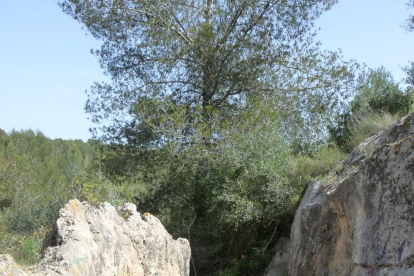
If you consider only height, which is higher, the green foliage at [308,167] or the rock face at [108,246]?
the green foliage at [308,167]

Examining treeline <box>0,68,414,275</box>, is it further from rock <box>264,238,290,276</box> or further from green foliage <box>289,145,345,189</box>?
rock <box>264,238,290,276</box>

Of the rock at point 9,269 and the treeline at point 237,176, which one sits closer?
the rock at point 9,269

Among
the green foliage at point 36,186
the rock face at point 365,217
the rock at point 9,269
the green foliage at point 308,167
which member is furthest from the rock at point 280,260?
the rock at point 9,269

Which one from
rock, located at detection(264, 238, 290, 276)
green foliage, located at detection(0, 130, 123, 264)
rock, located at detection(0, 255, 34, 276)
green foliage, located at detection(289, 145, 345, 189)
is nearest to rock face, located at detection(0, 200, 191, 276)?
rock, located at detection(0, 255, 34, 276)

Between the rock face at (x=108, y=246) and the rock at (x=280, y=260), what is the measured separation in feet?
14.0

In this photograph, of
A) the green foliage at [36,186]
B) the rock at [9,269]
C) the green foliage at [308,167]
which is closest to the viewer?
the rock at [9,269]

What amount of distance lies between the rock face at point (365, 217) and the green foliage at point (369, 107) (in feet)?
12.6

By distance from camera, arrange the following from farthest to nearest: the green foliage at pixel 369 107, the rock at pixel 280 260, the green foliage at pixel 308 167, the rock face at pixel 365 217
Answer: the green foliage at pixel 369 107 → the green foliage at pixel 308 167 → the rock at pixel 280 260 → the rock face at pixel 365 217

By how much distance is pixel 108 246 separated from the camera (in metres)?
6.23

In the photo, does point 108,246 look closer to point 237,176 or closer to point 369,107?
point 237,176

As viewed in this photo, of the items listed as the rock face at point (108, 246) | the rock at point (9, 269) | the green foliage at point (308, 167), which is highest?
the green foliage at point (308, 167)

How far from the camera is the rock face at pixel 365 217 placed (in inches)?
281

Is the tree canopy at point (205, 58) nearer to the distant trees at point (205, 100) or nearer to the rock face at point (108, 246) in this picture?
the distant trees at point (205, 100)

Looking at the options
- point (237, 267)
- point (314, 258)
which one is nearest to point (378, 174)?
point (314, 258)
